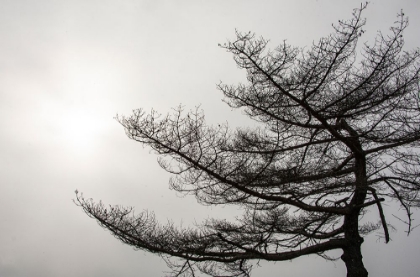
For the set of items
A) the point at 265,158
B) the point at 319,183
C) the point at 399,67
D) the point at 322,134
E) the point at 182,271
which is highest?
the point at 399,67

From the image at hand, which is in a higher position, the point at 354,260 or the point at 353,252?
the point at 353,252

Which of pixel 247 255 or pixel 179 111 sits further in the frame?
pixel 247 255

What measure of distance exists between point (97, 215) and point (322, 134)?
14.9 ft

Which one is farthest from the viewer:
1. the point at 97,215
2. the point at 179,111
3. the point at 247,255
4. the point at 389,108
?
the point at 97,215

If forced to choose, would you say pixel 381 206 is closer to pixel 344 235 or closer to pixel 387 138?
pixel 344 235

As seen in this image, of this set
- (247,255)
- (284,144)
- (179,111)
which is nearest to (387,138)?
(284,144)

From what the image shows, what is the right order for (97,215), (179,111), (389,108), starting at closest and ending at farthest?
(179,111), (389,108), (97,215)

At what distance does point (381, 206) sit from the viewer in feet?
21.0

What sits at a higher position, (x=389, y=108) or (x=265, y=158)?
(x=389, y=108)

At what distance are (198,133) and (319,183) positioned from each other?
7.46ft

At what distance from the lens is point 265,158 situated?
20.9 ft

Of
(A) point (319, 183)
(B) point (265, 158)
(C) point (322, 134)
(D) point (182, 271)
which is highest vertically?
(C) point (322, 134)

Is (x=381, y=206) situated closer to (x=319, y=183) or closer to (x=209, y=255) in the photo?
(x=319, y=183)

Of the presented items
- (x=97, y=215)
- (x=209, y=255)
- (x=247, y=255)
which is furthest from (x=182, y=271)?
(x=97, y=215)
